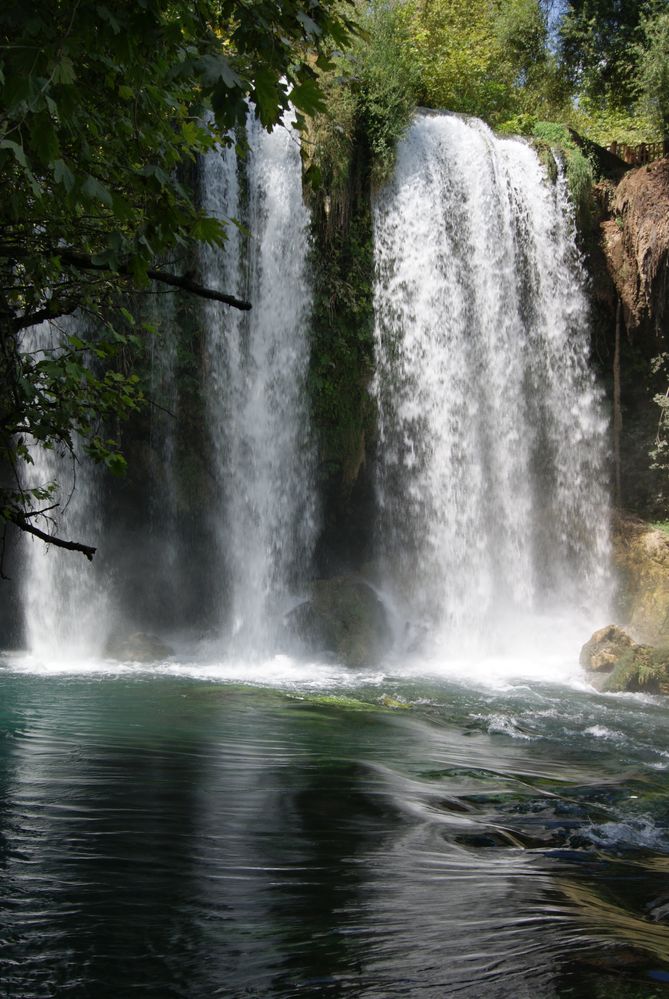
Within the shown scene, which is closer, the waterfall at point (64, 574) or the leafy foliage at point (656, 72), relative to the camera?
the waterfall at point (64, 574)

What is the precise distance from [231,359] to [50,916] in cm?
1425

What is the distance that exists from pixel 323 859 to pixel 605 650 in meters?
11.1

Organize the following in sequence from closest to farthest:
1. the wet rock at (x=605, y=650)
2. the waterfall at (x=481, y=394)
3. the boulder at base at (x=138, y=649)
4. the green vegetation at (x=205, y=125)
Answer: the green vegetation at (x=205, y=125) → the wet rock at (x=605, y=650) → the boulder at base at (x=138, y=649) → the waterfall at (x=481, y=394)

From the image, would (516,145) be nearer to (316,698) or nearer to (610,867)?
(316,698)

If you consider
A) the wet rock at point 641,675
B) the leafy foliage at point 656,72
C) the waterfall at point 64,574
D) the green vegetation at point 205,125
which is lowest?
the wet rock at point 641,675

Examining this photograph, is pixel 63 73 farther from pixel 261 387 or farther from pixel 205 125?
pixel 261 387

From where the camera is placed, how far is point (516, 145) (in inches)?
746

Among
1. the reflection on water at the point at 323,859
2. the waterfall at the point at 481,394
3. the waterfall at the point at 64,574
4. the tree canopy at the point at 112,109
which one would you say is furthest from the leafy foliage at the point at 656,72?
the tree canopy at the point at 112,109

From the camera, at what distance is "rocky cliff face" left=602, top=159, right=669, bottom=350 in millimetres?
18172

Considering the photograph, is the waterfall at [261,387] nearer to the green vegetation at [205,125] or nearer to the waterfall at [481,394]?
the green vegetation at [205,125]

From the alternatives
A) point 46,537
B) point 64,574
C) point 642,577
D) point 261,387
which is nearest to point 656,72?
point 642,577

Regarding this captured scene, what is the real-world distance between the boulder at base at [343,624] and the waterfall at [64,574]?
12.2 feet

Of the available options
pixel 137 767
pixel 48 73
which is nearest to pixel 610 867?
pixel 137 767

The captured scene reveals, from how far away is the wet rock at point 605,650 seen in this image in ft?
46.9
